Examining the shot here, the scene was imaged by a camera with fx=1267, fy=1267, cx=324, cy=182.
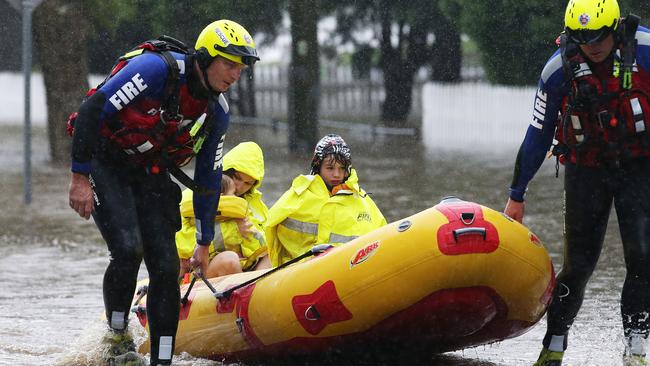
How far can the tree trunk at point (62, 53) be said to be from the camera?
18.4m

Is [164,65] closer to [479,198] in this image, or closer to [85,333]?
[85,333]

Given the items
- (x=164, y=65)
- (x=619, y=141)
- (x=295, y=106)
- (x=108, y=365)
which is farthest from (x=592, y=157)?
(x=295, y=106)

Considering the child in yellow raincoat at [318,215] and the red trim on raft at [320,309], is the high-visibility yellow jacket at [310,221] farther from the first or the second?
the red trim on raft at [320,309]

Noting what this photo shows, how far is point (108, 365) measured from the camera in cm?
640

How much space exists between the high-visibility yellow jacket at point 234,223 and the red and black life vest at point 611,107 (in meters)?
2.54

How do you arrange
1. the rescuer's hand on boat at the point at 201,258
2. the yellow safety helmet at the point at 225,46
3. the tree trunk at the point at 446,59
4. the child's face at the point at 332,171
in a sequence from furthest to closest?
the tree trunk at the point at 446,59 < the child's face at the point at 332,171 < the rescuer's hand on boat at the point at 201,258 < the yellow safety helmet at the point at 225,46

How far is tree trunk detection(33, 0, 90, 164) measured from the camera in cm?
1841

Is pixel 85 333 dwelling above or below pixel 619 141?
below

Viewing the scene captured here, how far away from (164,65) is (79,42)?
516 inches

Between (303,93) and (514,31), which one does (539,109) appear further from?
(303,93)

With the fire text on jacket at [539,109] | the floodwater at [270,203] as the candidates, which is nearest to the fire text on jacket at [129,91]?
the floodwater at [270,203]

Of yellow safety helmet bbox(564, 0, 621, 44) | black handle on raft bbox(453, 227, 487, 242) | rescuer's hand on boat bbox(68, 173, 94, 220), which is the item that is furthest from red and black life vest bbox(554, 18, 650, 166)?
rescuer's hand on boat bbox(68, 173, 94, 220)

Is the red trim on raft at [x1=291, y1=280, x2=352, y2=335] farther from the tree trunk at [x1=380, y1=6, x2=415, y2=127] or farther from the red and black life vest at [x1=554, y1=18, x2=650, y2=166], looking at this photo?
the tree trunk at [x1=380, y1=6, x2=415, y2=127]

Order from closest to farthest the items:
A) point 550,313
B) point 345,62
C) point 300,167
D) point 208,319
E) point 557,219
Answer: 1. point 550,313
2. point 208,319
3. point 557,219
4. point 300,167
5. point 345,62
